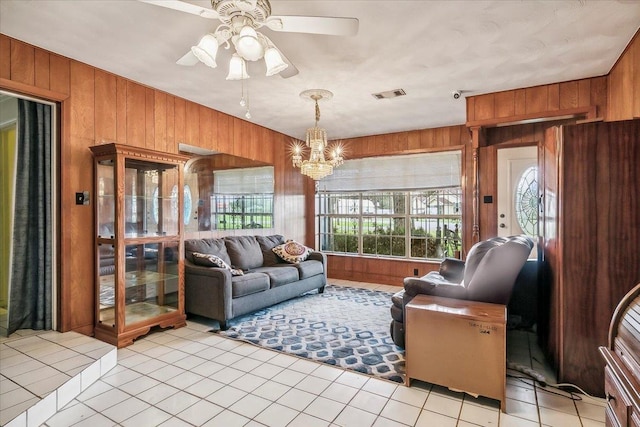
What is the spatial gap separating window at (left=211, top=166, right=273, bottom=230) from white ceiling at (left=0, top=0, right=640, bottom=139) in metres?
1.16

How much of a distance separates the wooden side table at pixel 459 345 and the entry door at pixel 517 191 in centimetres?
241

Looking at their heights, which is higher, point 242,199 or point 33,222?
point 242,199

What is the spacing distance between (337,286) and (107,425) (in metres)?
→ 3.90

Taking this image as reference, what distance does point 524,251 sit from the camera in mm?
2348

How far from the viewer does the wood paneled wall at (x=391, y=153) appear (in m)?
5.23

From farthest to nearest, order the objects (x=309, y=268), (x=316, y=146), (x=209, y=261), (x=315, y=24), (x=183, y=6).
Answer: (x=309, y=268) → (x=316, y=146) → (x=209, y=261) → (x=315, y=24) → (x=183, y=6)

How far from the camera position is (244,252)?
14.9 ft

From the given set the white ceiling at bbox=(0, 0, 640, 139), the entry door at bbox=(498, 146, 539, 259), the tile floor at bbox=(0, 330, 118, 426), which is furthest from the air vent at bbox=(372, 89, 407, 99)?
the tile floor at bbox=(0, 330, 118, 426)

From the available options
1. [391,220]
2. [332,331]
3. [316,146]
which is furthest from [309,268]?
[391,220]

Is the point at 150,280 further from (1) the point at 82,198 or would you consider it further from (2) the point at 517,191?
(2) the point at 517,191

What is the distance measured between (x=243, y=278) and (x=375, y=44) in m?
2.70

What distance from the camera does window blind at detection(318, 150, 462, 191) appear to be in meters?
5.28

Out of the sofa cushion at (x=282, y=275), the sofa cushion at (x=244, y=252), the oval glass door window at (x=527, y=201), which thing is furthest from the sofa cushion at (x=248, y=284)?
the oval glass door window at (x=527, y=201)

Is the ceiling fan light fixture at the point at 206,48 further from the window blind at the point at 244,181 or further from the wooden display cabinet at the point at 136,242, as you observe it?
the window blind at the point at 244,181
